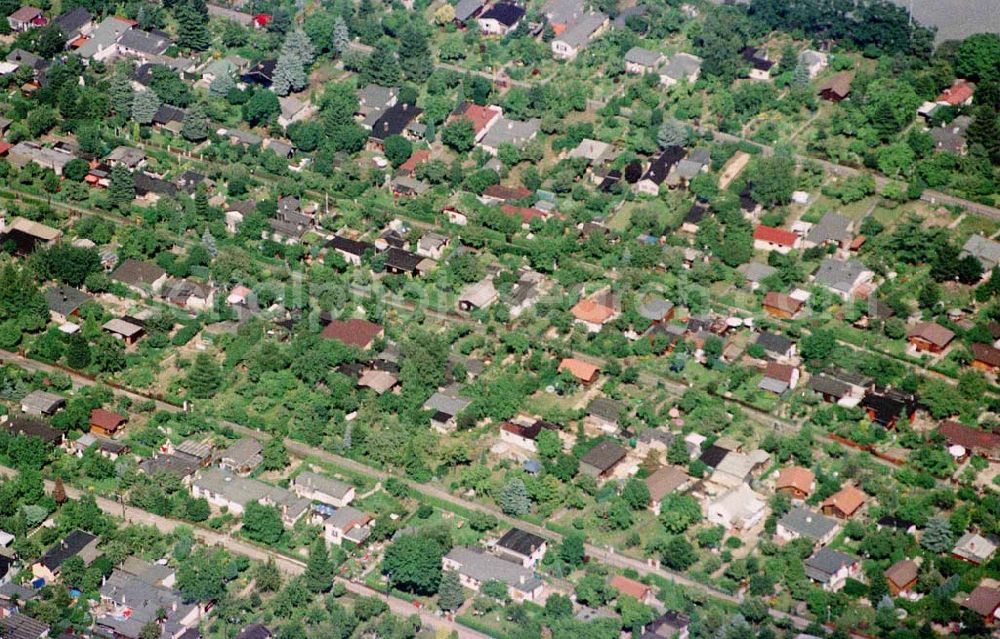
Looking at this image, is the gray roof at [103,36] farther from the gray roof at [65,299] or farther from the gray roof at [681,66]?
the gray roof at [681,66]

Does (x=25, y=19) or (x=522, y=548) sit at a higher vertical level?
(x=25, y=19)

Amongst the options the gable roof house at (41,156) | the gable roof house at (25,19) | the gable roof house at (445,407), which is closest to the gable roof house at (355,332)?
the gable roof house at (445,407)

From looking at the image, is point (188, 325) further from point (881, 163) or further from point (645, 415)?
point (881, 163)

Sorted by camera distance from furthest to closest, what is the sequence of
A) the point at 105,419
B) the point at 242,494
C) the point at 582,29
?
the point at 582,29
the point at 105,419
the point at 242,494

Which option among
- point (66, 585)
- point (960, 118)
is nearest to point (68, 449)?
point (66, 585)

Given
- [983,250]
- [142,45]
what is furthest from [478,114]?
[983,250]

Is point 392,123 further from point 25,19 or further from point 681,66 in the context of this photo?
point 25,19
